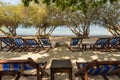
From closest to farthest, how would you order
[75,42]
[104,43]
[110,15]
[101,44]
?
[104,43]
[101,44]
[75,42]
[110,15]

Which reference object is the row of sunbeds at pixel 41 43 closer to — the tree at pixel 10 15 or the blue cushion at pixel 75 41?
the blue cushion at pixel 75 41

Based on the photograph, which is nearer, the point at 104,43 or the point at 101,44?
the point at 104,43

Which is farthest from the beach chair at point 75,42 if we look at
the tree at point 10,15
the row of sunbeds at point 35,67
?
the tree at point 10,15

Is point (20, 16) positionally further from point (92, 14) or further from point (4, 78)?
point (4, 78)

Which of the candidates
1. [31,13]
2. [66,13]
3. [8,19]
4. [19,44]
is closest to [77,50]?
[19,44]

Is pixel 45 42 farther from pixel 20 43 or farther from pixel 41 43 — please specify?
pixel 20 43

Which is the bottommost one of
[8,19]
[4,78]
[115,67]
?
[8,19]

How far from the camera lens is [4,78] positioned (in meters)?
7.06

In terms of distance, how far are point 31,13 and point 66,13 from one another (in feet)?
18.2

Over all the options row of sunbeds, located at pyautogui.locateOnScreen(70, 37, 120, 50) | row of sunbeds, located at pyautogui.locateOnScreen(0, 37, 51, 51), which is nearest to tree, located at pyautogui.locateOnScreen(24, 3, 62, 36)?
row of sunbeds, located at pyautogui.locateOnScreen(0, 37, 51, 51)

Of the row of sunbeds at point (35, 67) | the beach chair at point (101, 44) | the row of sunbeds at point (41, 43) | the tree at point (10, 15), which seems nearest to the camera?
the row of sunbeds at point (35, 67)

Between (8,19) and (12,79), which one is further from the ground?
(12,79)

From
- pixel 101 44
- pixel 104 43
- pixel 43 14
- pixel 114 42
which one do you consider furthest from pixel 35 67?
pixel 43 14

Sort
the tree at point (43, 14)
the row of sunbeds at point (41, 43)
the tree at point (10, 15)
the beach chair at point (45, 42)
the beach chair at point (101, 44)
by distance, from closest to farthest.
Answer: the beach chair at point (101, 44) → the row of sunbeds at point (41, 43) → the beach chair at point (45, 42) → the tree at point (43, 14) → the tree at point (10, 15)
